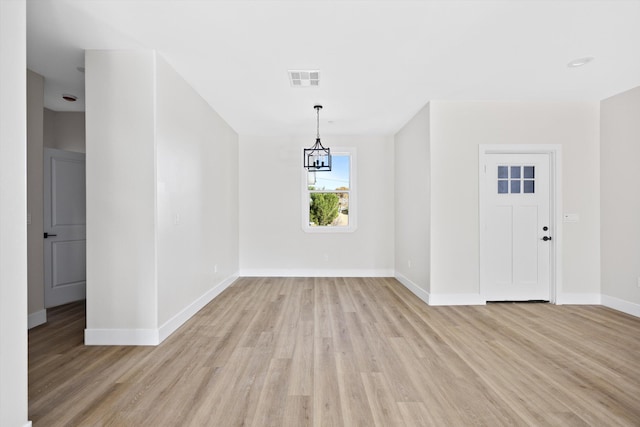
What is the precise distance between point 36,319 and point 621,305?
6.88 meters

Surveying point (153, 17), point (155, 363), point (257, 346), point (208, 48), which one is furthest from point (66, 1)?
point (257, 346)

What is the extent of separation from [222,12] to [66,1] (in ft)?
3.64

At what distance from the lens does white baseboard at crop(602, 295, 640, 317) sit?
375 cm

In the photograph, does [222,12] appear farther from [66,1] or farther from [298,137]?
[298,137]

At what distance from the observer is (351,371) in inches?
94.7

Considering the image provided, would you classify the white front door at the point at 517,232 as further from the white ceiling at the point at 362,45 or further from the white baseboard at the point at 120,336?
the white baseboard at the point at 120,336

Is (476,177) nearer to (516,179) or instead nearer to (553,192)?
(516,179)

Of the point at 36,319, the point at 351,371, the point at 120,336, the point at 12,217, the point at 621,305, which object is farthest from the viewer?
the point at 621,305

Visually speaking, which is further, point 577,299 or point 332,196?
point 332,196

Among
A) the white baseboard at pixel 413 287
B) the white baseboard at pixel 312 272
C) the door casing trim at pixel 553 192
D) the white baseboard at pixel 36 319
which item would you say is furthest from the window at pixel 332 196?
the white baseboard at pixel 36 319

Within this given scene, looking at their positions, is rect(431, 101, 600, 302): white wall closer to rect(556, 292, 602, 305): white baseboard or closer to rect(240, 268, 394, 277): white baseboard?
rect(556, 292, 602, 305): white baseboard

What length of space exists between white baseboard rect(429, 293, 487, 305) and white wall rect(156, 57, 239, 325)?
307cm

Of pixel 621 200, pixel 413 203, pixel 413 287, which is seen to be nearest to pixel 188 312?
pixel 413 287

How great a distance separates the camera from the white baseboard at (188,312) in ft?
10.1
